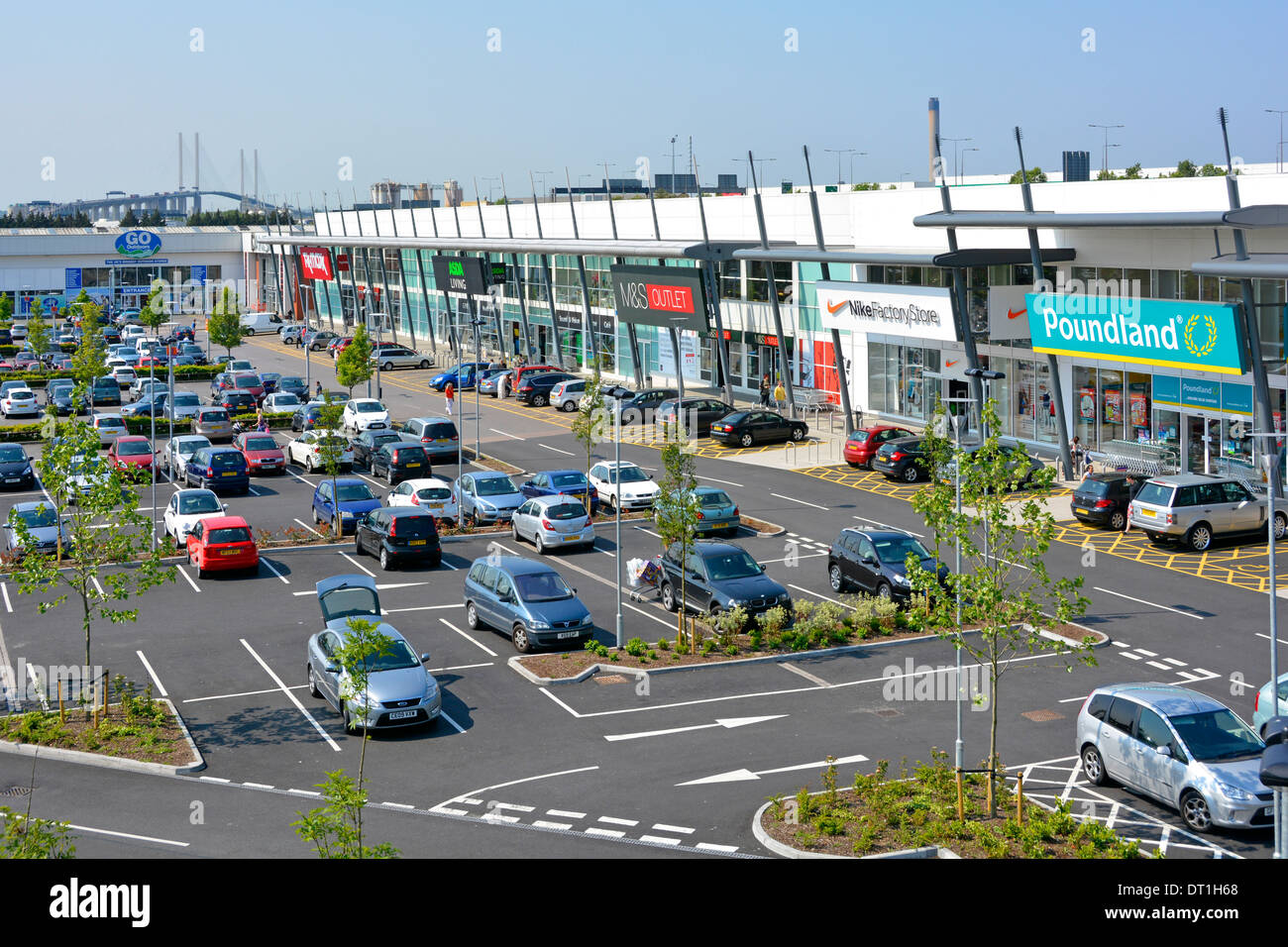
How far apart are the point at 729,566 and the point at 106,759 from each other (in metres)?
12.8

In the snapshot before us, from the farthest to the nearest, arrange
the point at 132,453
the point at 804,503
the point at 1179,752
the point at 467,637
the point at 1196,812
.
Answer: the point at 132,453 < the point at 804,503 < the point at 467,637 < the point at 1179,752 < the point at 1196,812

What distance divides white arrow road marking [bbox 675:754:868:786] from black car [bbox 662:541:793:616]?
709cm

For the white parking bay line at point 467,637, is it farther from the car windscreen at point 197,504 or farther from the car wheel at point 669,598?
the car windscreen at point 197,504

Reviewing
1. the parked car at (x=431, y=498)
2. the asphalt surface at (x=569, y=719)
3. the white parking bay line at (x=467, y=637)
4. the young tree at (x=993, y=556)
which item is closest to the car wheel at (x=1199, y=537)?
the asphalt surface at (x=569, y=719)

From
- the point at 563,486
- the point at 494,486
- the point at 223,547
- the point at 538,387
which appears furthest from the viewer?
the point at 538,387

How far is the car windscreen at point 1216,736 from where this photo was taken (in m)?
16.7

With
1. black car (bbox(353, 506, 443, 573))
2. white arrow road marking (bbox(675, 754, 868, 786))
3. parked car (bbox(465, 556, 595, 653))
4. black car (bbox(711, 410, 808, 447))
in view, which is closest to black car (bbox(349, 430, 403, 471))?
black car (bbox(711, 410, 808, 447))

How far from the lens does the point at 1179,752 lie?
1672 centimetres

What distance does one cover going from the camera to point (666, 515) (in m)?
25.9

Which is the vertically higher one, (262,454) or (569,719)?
(262,454)

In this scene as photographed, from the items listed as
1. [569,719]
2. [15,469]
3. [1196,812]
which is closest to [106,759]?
[569,719]

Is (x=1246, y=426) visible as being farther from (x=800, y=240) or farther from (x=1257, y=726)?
(x=800, y=240)

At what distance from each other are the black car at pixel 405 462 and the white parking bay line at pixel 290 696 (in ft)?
55.7

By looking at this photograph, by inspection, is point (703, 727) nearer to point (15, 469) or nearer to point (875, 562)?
point (875, 562)
